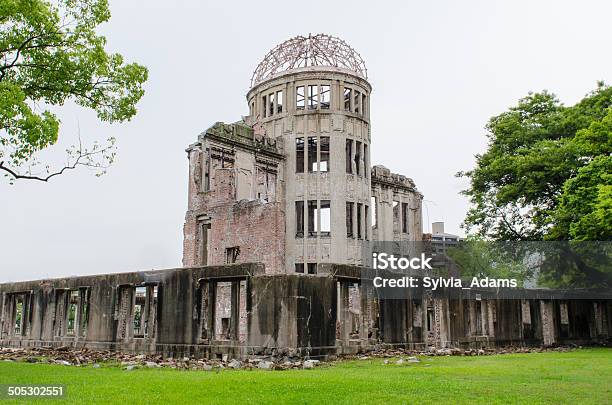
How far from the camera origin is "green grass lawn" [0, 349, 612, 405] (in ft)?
27.7

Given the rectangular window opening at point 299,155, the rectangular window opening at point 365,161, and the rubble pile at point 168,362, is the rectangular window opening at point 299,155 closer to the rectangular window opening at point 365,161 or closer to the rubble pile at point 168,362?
the rectangular window opening at point 365,161

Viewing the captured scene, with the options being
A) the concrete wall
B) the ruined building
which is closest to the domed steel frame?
the ruined building

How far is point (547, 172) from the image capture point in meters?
28.1

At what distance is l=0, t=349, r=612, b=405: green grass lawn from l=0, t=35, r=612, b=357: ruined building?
12.9ft

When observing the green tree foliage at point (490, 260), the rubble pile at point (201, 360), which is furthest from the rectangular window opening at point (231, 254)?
the green tree foliage at point (490, 260)

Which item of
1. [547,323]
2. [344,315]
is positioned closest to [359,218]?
[547,323]

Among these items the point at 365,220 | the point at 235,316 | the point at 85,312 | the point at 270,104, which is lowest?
the point at 235,316

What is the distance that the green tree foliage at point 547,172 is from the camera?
23.5 metres

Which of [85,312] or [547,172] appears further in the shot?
[547,172]

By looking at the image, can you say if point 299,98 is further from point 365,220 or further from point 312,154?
point 365,220

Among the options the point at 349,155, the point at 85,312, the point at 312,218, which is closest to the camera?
the point at 85,312

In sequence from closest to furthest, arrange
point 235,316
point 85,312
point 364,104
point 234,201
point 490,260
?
1. point 235,316
2. point 85,312
3. point 234,201
4. point 364,104
5. point 490,260

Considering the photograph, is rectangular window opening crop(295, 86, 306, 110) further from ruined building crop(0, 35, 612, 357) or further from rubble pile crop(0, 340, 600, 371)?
rubble pile crop(0, 340, 600, 371)

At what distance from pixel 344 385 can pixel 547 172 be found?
70.8 feet
